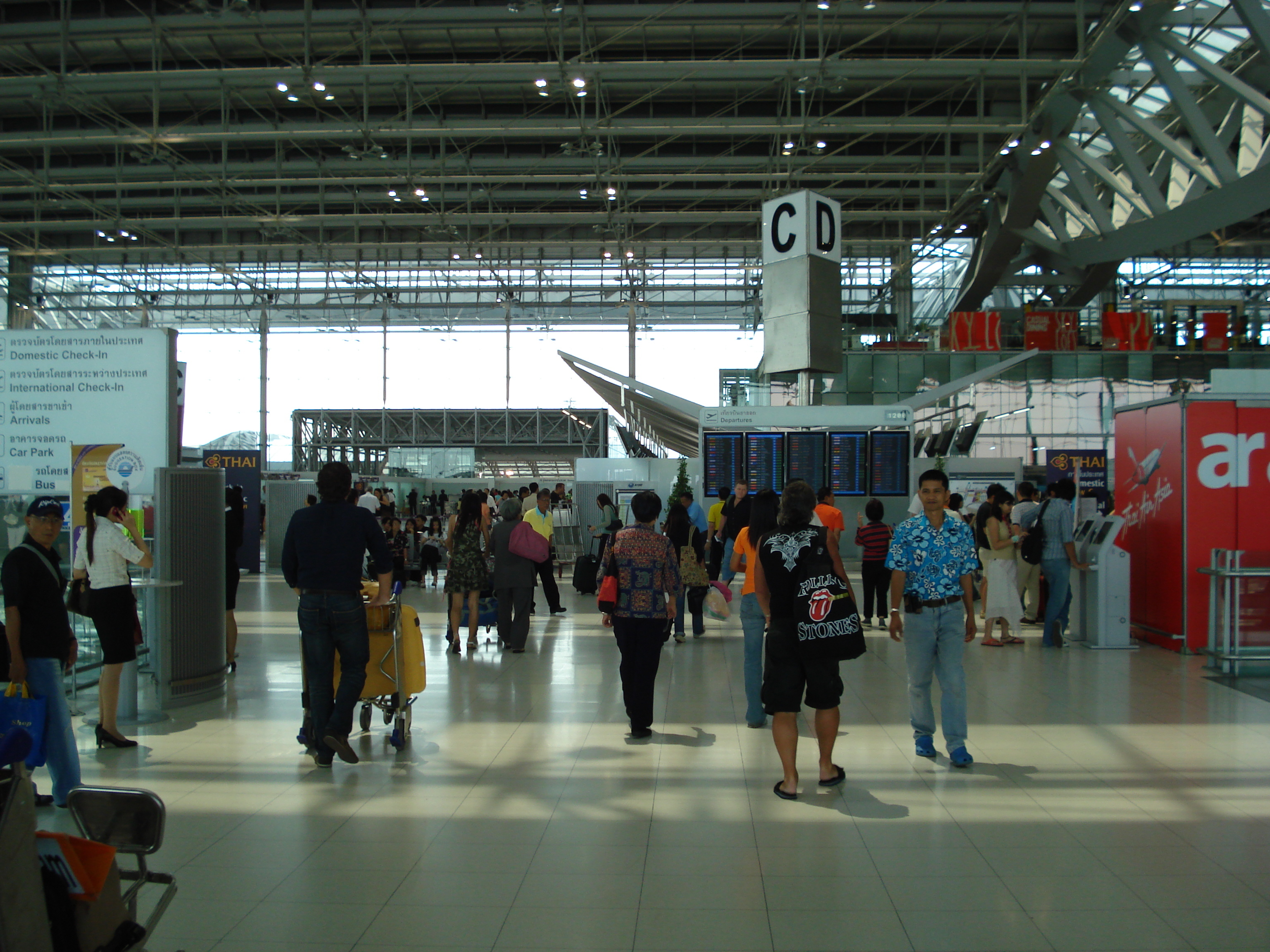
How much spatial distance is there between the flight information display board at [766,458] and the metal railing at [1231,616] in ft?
23.0

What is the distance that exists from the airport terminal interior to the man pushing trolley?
0.19 ft

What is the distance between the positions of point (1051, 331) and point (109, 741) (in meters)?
24.7

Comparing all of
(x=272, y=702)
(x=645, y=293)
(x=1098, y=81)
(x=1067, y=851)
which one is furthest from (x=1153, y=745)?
(x=645, y=293)

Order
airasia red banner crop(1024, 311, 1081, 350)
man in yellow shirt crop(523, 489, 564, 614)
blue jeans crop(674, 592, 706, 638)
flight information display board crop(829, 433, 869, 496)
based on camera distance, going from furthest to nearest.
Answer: airasia red banner crop(1024, 311, 1081, 350) < flight information display board crop(829, 433, 869, 496) < man in yellow shirt crop(523, 489, 564, 614) < blue jeans crop(674, 592, 706, 638)

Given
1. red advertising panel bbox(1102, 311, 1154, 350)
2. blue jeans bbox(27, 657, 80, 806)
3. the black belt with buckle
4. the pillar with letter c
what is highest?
red advertising panel bbox(1102, 311, 1154, 350)

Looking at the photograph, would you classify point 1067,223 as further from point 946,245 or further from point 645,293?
point 645,293

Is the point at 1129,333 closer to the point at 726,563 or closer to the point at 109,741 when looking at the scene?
the point at 726,563

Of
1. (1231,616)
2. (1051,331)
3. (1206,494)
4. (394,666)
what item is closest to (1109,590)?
(1206,494)

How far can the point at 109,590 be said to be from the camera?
17.2ft

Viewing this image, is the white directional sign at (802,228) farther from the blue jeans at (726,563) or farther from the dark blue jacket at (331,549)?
the dark blue jacket at (331,549)

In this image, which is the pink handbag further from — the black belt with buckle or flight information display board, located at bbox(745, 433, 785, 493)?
flight information display board, located at bbox(745, 433, 785, 493)

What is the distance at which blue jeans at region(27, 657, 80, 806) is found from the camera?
13.6 feet

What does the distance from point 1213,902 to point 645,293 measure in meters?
30.2

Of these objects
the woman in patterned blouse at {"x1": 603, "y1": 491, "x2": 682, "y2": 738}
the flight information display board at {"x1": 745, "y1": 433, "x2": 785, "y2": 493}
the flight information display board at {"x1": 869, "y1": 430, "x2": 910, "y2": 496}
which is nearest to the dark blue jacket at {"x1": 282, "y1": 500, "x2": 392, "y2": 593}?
the woman in patterned blouse at {"x1": 603, "y1": 491, "x2": 682, "y2": 738}
